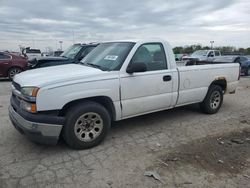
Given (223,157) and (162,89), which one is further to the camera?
(162,89)

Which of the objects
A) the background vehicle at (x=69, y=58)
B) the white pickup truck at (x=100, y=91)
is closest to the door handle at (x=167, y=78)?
the white pickup truck at (x=100, y=91)

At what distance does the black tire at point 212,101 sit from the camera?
6.21 meters

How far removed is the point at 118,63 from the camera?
4605mm

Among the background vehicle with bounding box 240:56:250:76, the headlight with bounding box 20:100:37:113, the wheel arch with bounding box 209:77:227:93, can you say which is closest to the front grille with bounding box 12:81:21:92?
the headlight with bounding box 20:100:37:113

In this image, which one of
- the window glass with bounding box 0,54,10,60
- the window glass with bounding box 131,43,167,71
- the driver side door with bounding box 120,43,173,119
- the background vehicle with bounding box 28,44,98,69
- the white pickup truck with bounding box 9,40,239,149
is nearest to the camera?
the white pickup truck with bounding box 9,40,239,149

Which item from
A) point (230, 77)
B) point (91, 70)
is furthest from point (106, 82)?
point (230, 77)

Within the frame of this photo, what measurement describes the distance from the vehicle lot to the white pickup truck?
1.21 feet

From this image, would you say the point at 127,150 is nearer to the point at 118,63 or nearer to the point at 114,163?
the point at 114,163

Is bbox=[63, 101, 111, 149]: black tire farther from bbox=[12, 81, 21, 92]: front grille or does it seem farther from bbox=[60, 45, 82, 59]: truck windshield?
bbox=[60, 45, 82, 59]: truck windshield

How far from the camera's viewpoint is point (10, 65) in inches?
538

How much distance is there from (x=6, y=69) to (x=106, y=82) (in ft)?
36.2

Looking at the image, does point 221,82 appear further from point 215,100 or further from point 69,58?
point 69,58

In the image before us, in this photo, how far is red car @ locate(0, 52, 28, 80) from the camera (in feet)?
44.4

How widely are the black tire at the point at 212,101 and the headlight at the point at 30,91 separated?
402cm
